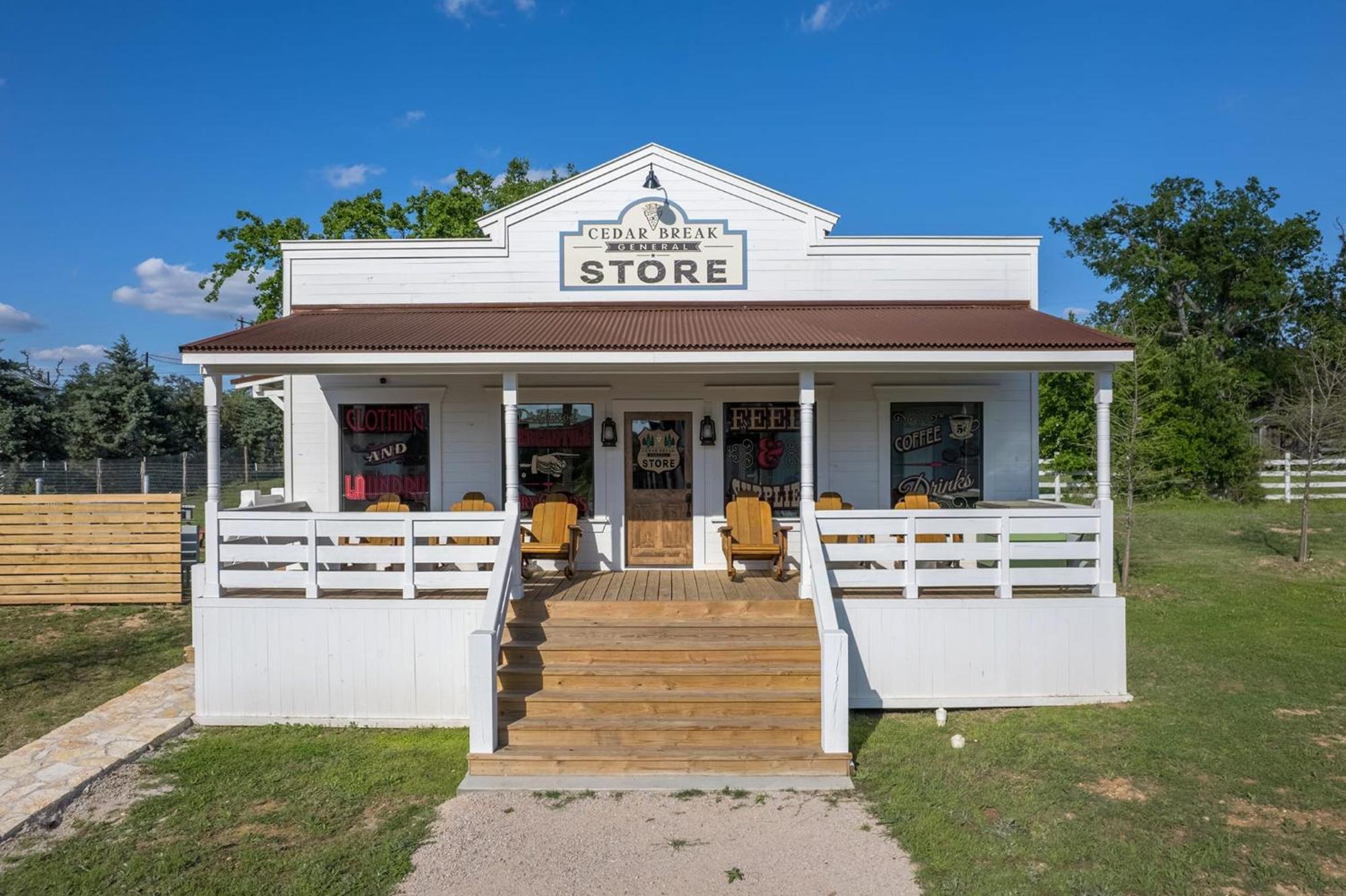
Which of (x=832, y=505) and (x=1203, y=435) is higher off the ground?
(x=1203, y=435)

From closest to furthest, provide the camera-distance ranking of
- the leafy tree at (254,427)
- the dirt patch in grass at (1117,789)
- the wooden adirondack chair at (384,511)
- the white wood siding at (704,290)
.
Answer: the dirt patch in grass at (1117,789), the wooden adirondack chair at (384,511), the white wood siding at (704,290), the leafy tree at (254,427)

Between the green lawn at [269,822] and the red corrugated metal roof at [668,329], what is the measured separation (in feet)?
11.6

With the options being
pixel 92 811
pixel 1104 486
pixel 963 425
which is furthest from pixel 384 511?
pixel 1104 486

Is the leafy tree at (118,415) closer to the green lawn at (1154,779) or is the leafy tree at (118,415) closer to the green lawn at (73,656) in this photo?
the green lawn at (73,656)

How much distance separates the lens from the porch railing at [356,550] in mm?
6965

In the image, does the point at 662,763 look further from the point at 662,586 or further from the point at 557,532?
the point at 557,532

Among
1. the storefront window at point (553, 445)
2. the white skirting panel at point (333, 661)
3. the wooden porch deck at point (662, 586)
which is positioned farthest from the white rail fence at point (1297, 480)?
the white skirting panel at point (333, 661)

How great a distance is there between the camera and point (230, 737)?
6508 mm

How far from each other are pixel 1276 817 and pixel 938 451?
5.23 m

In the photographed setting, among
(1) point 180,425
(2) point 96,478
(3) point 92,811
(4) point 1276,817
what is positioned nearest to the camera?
(4) point 1276,817

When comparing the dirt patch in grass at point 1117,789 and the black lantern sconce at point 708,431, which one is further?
the black lantern sconce at point 708,431

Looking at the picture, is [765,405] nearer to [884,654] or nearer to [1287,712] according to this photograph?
[884,654]

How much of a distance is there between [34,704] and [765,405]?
7.99m

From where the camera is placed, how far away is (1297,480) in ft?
77.8
